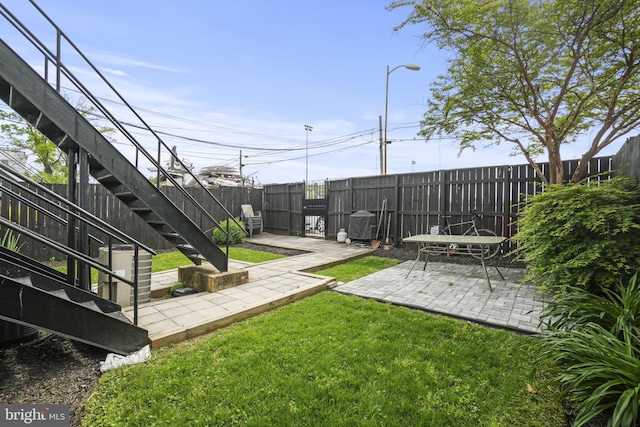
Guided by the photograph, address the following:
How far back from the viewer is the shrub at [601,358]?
4.24ft

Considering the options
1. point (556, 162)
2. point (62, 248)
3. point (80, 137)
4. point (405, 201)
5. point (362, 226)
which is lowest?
point (362, 226)

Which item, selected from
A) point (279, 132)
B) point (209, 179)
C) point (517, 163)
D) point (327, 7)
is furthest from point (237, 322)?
point (279, 132)

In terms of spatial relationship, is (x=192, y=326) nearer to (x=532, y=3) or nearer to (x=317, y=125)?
(x=532, y=3)

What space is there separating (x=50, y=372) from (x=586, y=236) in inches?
187

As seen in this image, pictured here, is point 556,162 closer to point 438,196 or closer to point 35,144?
point 438,196

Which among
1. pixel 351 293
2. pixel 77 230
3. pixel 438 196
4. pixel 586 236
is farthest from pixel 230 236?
pixel 586 236

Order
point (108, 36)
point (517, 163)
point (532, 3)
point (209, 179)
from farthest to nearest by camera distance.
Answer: point (209, 179)
point (108, 36)
point (517, 163)
point (532, 3)

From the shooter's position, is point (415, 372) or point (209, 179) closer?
point (415, 372)

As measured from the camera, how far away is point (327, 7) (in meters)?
6.46

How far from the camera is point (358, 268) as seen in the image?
5668 mm

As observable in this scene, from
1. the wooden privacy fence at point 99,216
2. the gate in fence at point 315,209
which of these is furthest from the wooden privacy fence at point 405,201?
the gate in fence at point 315,209

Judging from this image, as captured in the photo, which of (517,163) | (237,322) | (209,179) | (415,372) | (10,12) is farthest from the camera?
(209,179)

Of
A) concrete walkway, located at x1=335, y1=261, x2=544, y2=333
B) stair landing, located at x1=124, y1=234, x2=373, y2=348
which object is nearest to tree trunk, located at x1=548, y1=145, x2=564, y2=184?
concrete walkway, located at x1=335, y1=261, x2=544, y2=333

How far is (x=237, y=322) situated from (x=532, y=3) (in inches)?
243
